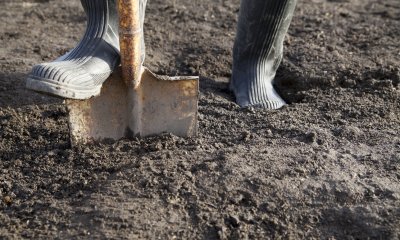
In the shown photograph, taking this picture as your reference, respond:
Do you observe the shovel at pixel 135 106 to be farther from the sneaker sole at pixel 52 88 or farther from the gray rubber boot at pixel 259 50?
the gray rubber boot at pixel 259 50

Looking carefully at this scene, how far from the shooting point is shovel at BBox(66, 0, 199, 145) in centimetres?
219

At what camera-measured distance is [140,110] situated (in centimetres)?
229

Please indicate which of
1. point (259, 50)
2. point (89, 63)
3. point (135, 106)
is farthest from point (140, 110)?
point (259, 50)

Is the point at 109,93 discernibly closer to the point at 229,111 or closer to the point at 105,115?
the point at 105,115

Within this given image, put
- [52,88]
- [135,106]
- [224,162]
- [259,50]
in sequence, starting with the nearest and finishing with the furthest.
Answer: [52,88] → [224,162] → [135,106] → [259,50]

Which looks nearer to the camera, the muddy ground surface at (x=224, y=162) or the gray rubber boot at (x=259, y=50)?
the muddy ground surface at (x=224, y=162)

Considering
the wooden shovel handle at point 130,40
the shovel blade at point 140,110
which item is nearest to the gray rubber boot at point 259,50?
the shovel blade at point 140,110

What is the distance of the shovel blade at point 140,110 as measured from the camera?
223 centimetres

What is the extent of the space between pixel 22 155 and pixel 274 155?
0.98m

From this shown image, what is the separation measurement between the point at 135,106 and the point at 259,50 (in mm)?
767

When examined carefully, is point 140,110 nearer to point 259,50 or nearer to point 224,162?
point 224,162

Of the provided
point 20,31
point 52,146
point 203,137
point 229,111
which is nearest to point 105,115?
point 52,146

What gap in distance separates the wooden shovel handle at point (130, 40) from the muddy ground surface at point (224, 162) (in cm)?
28

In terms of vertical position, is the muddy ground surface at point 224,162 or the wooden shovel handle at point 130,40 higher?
the wooden shovel handle at point 130,40
